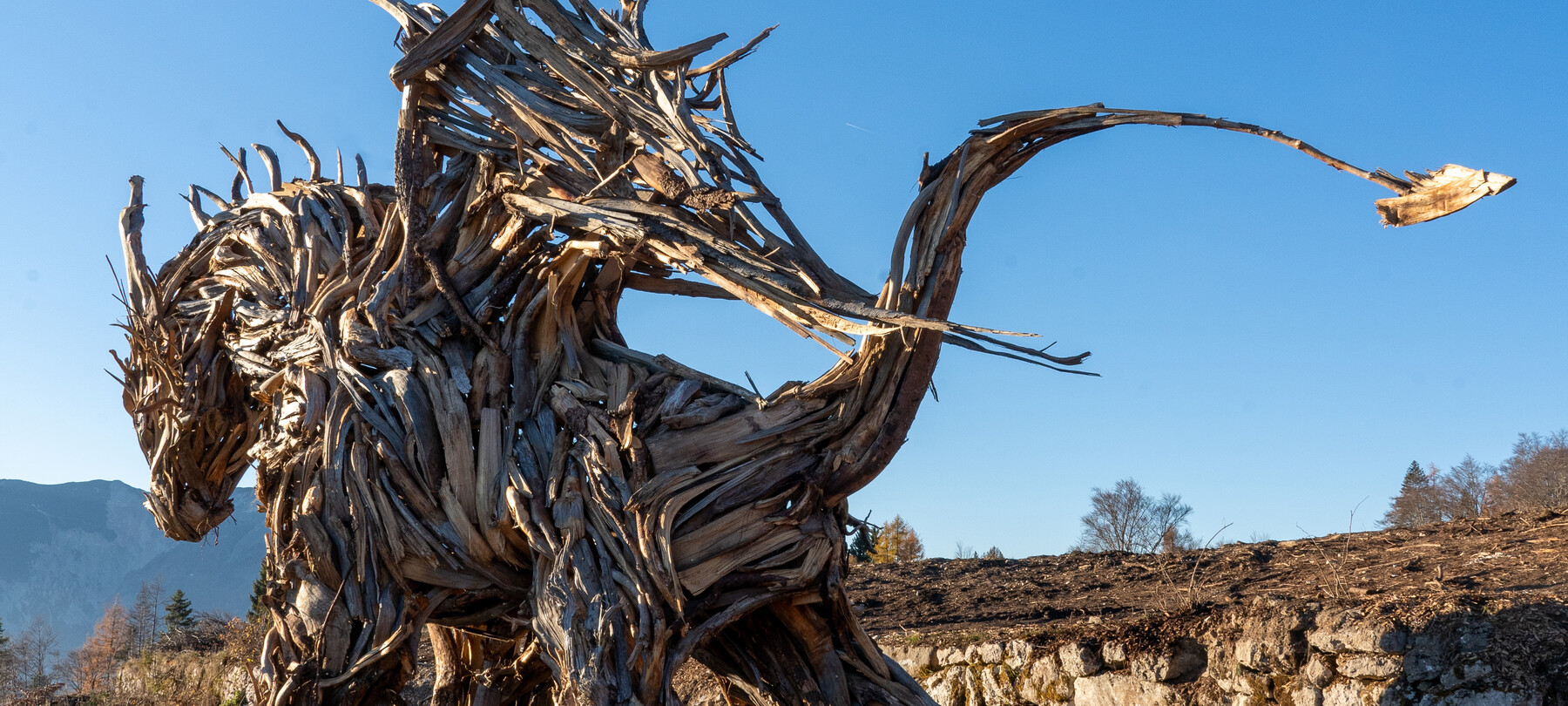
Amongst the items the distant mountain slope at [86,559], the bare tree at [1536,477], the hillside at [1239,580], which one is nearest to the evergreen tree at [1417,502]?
the bare tree at [1536,477]

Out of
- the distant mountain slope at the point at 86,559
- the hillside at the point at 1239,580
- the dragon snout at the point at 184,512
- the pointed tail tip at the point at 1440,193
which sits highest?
the distant mountain slope at the point at 86,559

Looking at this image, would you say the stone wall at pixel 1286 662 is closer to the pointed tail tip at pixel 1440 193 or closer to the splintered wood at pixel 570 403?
the splintered wood at pixel 570 403

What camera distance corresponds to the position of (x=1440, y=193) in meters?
2.89

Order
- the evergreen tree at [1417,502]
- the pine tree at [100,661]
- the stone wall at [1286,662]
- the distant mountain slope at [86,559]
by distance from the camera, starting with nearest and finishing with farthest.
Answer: the stone wall at [1286,662]
the pine tree at [100,661]
the evergreen tree at [1417,502]
the distant mountain slope at [86,559]

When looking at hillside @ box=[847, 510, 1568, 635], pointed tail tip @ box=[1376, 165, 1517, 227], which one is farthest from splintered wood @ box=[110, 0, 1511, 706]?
hillside @ box=[847, 510, 1568, 635]

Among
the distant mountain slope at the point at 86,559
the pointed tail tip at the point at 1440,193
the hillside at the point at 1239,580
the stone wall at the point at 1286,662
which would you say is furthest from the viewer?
the distant mountain slope at the point at 86,559

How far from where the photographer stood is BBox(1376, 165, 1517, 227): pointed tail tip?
274cm

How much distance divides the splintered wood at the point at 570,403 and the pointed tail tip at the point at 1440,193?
76 cm

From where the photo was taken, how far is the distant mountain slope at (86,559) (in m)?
129

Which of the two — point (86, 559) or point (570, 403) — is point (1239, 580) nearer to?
point (570, 403)

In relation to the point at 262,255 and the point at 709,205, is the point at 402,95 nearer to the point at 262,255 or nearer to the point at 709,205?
the point at 262,255

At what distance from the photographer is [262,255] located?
209 inches

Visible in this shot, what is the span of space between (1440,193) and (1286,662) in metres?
2.90

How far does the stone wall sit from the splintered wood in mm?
1630
